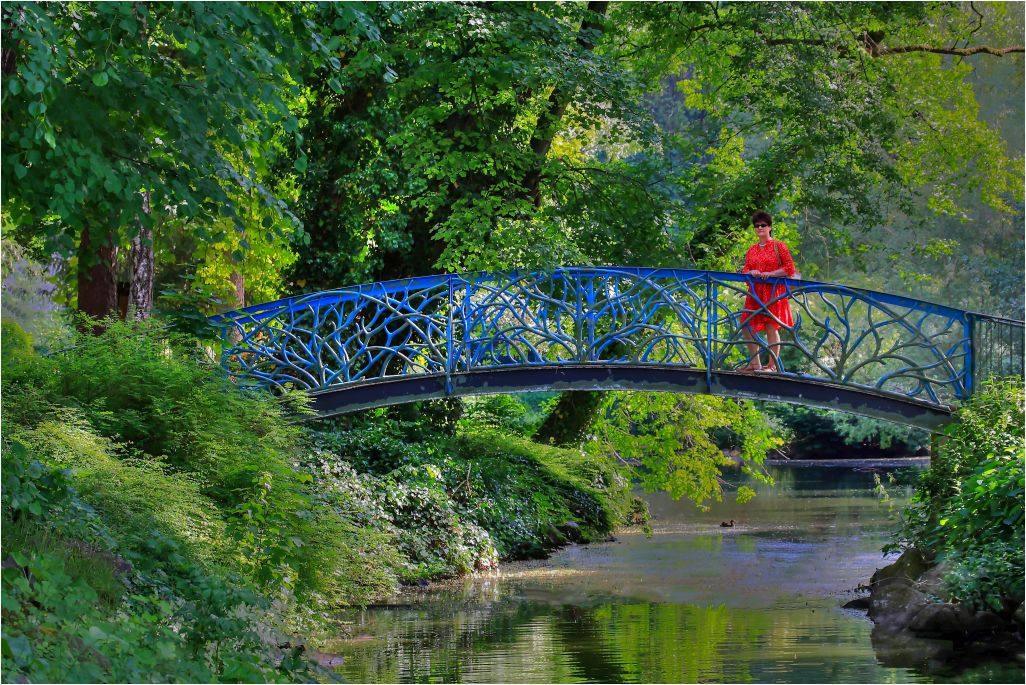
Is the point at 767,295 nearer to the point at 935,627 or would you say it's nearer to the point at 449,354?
the point at 449,354

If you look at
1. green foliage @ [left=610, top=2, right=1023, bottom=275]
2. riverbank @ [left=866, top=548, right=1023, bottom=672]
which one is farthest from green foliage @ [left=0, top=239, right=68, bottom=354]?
riverbank @ [left=866, top=548, right=1023, bottom=672]

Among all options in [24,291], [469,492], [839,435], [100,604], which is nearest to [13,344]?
[469,492]

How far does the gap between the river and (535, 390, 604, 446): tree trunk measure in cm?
226

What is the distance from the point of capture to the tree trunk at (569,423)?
20344mm

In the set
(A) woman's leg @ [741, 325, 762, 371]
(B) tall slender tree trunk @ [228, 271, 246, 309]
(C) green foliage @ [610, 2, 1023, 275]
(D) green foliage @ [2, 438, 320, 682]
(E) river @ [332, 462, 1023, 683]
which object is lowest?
(E) river @ [332, 462, 1023, 683]

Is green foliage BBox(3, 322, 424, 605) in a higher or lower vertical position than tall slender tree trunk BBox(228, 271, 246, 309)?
lower

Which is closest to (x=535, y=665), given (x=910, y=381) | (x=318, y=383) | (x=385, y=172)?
(x=318, y=383)

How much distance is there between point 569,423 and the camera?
2050 centimetres

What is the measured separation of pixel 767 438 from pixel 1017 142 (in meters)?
15.8

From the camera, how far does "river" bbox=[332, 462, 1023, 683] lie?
381 inches

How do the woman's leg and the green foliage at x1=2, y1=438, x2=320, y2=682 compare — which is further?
the woman's leg

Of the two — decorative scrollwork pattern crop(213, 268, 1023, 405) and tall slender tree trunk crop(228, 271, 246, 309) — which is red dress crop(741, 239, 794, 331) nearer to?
decorative scrollwork pattern crop(213, 268, 1023, 405)

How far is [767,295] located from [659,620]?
378cm

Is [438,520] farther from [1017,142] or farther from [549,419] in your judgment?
[1017,142]
